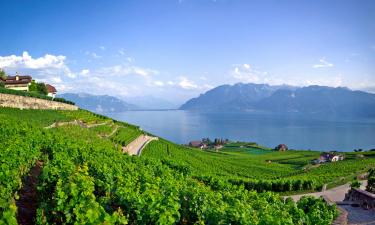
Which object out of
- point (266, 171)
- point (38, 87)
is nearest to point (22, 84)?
point (38, 87)

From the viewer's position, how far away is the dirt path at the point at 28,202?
11695mm

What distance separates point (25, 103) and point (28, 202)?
4636 centimetres

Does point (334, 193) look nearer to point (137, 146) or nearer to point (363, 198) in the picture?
point (363, 198)

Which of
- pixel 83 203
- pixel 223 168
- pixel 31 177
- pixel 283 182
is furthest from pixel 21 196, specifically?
pixel 223 168

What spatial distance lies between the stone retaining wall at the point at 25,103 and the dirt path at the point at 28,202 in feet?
126

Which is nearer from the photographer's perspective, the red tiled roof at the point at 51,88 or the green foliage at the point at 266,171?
the green foliage at the point at 266,171

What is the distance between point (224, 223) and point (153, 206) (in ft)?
7.58

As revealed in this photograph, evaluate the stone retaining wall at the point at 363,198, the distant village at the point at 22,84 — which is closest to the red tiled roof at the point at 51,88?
the distant village at the point at 22,84

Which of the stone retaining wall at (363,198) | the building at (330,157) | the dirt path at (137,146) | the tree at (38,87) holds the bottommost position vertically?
the building at (330,157)

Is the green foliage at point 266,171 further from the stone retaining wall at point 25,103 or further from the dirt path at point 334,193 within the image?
the stone retaining wall at point 25,103

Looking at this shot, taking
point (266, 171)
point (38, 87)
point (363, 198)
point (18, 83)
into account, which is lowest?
point (266, 171)

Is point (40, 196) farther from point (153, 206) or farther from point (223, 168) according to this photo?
point (223, 168)

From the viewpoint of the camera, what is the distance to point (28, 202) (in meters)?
13.5

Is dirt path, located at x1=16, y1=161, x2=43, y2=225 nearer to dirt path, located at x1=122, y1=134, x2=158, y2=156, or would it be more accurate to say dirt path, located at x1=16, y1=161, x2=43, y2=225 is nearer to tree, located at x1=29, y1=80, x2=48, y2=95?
dirt path, located at x1=122, y1=134, x2=158, y2=156
